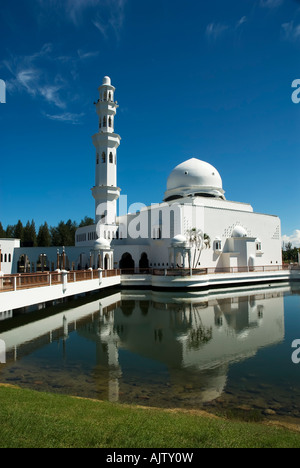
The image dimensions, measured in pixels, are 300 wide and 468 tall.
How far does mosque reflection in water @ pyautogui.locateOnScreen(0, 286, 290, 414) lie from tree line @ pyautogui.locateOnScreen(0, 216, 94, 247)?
41146mm

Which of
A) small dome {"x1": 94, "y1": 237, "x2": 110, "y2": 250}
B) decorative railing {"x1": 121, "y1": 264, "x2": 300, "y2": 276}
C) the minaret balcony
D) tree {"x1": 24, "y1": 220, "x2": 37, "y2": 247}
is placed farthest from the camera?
tree {"x1": 24, "y1": 220, "x2": 37, "y2": 247}

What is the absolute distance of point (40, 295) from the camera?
13.6 meters

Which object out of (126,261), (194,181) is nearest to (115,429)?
(126,261)

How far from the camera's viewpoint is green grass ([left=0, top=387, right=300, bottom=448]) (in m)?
3.85

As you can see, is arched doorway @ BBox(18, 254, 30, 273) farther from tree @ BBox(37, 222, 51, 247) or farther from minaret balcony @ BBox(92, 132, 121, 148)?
tree @ BBox(37, 222, 51, 247)

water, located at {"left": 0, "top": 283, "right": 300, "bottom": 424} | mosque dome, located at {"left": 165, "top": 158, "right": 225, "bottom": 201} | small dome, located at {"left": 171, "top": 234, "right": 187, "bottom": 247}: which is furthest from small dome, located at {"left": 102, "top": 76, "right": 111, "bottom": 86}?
water, located at {"left": 0, "top": 283, "right": 300, "bottom": 424}

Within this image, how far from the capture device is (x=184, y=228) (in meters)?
29.9

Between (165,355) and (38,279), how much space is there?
22.6ft

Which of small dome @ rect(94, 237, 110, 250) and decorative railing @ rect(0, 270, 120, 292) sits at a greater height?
small dome @ rect(94, 237, 110, 250)

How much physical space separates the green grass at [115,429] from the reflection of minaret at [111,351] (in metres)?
1.38

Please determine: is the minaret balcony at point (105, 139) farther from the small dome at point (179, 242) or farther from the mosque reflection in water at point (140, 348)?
the mosque reflection in water at point (140, 348)

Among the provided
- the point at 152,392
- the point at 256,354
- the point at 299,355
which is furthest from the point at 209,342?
the point at 152,392

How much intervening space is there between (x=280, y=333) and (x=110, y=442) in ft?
31.8

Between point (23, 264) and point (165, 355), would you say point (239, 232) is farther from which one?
point (165, 355)
